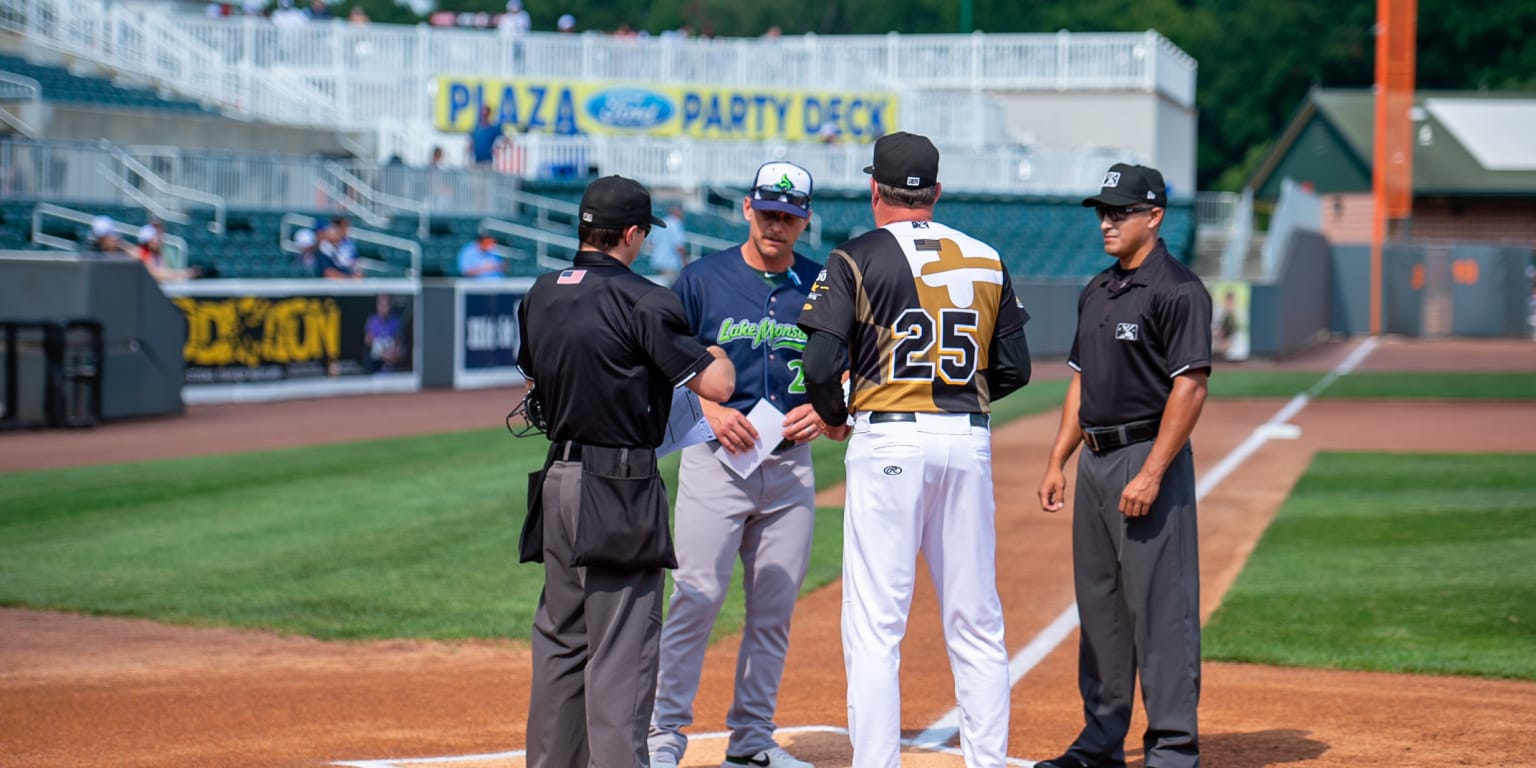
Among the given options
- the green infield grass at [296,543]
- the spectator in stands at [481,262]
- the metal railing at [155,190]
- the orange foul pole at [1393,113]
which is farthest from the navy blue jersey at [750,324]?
the orange foul pole at [1393,113]

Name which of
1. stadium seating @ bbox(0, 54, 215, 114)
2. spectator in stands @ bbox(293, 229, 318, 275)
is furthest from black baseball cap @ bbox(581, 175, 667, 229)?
stadium seating @ bbox(0, 54, 215, 114)

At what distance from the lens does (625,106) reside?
39062mm

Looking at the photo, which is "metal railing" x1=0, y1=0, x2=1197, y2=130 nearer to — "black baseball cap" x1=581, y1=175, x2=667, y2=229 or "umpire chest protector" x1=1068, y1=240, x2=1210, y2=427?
"black baseball cap" x1=581, y1=175, x2=667, y2=229

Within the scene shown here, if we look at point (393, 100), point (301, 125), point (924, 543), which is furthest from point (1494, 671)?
point (393, 100)

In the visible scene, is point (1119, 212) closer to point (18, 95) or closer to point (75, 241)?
point (75, 241)

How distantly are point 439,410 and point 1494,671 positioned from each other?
15.2m

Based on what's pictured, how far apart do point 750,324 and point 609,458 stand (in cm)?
99

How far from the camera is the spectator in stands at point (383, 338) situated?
2303 centimetres

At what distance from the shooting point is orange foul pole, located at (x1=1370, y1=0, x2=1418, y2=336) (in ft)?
130

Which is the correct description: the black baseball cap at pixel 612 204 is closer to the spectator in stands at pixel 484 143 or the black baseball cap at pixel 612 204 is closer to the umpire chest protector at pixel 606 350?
the umpire chest protector at pixel 606 350

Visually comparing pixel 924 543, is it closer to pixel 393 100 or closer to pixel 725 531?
pixel 725 531

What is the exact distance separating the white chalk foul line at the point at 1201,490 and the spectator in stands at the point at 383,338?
1185 cm

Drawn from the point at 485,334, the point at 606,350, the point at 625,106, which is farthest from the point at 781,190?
the point at 625,106

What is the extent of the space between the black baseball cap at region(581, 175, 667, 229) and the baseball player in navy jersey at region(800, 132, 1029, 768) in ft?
2.16
